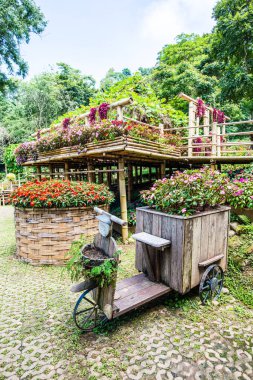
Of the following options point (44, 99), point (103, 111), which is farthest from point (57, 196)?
point (44, 99)

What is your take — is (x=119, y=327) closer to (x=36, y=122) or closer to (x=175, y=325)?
(x=175, y=325)

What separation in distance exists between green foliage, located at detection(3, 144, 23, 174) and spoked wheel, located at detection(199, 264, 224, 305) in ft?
69.6

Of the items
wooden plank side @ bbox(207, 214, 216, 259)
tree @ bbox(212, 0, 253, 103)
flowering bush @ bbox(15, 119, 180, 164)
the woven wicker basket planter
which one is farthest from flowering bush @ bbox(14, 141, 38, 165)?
tree @ bbox(212, 0, 253, 103)

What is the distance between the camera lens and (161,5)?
268 inches

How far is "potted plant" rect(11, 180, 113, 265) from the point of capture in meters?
5.08

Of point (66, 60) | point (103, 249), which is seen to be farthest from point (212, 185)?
point (66, 60)

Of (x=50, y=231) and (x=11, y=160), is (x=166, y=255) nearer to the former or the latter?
(x=50, y=231)

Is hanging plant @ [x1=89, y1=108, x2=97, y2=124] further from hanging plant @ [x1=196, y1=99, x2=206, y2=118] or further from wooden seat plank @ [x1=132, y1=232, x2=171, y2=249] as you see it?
wooden seat plank @ [x1=132, y1=232, x2=171, y2=249]

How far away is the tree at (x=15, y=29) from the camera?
412 inches

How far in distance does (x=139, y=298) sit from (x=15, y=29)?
13543 mm

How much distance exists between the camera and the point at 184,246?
2932 mm

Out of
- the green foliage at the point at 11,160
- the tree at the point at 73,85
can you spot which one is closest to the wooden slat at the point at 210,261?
the green foliage at the point at 11,160

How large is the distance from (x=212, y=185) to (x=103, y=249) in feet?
6.26

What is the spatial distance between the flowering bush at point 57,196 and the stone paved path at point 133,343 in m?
2.06
